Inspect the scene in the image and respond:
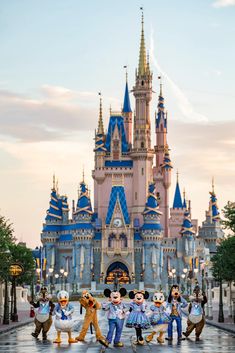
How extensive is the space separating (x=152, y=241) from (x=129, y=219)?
6.39 metres

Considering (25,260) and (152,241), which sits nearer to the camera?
(25,260)

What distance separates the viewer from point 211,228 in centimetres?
15575

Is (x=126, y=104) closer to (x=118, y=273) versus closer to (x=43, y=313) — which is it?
(x=118, y=273)

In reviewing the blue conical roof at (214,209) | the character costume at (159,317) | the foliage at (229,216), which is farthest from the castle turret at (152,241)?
the character costume at (159,317)

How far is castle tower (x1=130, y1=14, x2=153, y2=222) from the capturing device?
144375mm

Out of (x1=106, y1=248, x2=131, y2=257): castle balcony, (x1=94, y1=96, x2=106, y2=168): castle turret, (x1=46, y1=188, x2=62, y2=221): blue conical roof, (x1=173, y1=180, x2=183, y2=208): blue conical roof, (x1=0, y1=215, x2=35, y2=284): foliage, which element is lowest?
(x1=0, y1=215, x2=35, y2=284): foliage

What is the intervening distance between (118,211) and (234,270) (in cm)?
9662

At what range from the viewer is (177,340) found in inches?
1149

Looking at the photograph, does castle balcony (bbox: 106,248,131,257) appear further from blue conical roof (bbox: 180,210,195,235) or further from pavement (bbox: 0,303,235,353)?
pavement (bbox: 0,303,235,353)

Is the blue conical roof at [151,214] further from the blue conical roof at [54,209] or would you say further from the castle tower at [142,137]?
the blue conical roof at [54,209]

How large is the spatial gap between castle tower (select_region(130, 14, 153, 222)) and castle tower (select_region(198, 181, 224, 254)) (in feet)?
54.0

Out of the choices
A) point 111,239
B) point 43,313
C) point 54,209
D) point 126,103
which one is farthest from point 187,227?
point 43,313

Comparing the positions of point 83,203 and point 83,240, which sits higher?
point 83,203

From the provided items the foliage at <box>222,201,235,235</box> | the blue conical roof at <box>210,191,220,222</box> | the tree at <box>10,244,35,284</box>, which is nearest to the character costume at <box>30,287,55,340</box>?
the foliage at <box>222,201,235,235</box>
